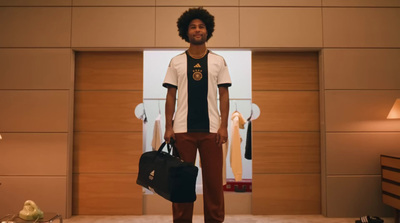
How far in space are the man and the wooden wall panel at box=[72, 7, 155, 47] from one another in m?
1.66

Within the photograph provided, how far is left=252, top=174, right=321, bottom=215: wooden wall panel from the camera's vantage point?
3.56 meters

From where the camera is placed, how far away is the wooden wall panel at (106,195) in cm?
355

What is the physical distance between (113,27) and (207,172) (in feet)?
7.47

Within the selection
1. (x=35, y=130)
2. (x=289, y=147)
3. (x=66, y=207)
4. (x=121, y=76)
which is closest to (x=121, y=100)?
(x=121, y=76)

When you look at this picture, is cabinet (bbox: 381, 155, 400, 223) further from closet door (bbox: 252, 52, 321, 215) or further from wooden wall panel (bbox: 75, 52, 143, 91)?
wooden wall panel (bbox: 75, 52, 143, 91)

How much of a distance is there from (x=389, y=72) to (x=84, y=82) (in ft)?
10.7

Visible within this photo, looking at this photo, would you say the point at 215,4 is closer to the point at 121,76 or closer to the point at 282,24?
Answer: the point at 282,24

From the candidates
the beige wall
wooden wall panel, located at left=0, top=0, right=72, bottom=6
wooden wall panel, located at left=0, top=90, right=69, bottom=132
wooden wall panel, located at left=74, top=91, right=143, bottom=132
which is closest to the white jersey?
the beige wall

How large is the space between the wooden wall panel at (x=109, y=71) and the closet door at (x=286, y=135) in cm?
130

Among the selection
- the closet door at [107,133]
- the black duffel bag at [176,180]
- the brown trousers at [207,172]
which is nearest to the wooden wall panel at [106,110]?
the closet door at [107,133]

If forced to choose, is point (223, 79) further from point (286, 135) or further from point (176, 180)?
point (286, 135)

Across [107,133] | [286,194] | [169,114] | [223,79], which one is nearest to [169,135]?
[169,114]

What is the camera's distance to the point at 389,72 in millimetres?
3500

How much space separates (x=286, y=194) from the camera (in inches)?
140
